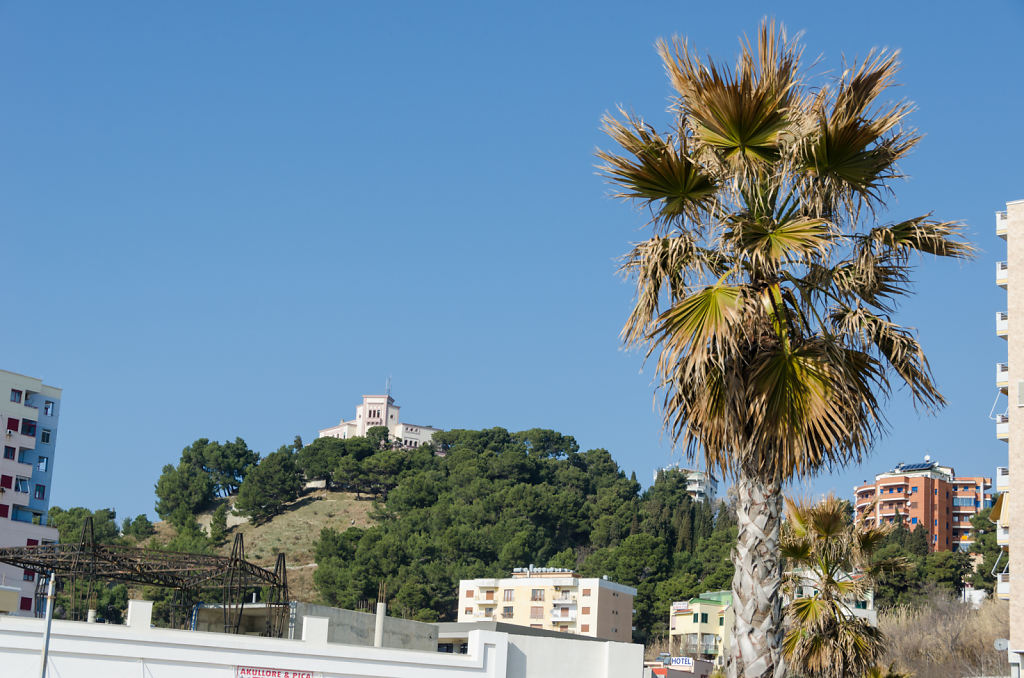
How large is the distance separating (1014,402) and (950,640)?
89.2ft

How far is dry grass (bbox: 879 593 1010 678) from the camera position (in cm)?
6019

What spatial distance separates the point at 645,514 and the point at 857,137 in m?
146

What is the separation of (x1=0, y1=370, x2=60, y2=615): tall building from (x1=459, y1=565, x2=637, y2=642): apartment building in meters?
40.3

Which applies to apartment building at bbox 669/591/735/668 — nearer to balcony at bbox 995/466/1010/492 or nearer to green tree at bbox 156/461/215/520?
balcony at bbox 995/466/1010/492

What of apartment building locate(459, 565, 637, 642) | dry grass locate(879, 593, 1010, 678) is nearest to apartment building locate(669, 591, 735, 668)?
apartment building locate(459, 565, 637, 642)

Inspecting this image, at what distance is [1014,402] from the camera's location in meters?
43.1

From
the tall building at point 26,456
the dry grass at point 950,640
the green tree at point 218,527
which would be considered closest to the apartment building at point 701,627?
the dry grass at point 950,640

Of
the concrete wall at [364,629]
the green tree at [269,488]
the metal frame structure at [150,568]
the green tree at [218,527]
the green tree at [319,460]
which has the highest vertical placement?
the green tree at [319,460]

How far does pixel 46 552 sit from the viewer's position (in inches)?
1359

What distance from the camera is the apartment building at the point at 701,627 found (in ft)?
337

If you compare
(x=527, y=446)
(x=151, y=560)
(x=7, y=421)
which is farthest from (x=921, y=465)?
(x=151, y=560)

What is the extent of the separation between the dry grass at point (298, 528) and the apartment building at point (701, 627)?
5565cm

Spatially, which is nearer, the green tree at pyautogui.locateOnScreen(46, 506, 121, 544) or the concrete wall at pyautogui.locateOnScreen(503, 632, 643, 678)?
the concrete wall at pyautogui.locateOnScreen(503, 632, 643, 678)

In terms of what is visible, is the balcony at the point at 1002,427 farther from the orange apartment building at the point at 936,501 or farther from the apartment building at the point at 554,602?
the orange apartment building at the point at 936,501
